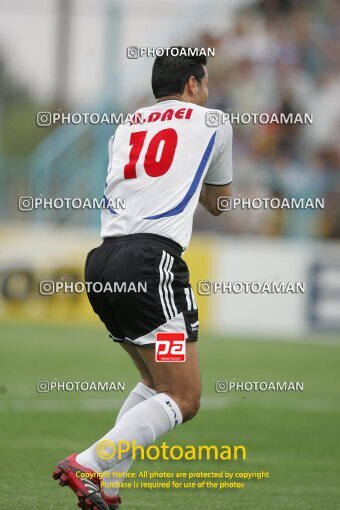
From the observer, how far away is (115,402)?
10094mm

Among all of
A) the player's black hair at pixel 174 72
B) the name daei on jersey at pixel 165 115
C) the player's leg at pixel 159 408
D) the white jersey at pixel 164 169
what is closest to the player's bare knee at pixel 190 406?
the player's leg at pixel 159 408

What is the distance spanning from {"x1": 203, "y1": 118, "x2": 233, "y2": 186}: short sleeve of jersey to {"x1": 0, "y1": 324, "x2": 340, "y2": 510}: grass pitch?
1713mm

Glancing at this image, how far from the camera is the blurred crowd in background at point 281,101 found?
17328 mm

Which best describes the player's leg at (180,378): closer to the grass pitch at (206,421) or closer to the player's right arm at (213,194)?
the player's right arm at (213,194)

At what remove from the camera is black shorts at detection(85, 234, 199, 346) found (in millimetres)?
5051

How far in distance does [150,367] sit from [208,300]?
462 inches

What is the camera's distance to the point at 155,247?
5117 mm

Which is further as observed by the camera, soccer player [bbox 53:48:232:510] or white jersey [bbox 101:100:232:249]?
white jersey [bbox 101:100:232:249]

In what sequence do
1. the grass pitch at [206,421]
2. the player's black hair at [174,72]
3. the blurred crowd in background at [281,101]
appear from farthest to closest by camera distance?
the blurred crowd in background at [281,101]
the grass pitch at [206,421]
the player's black hair at [174,72]

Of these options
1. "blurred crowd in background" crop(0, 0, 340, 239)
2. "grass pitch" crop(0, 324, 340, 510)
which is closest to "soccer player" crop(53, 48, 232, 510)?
"grass pitch" crop(0, 324, 340, 510)

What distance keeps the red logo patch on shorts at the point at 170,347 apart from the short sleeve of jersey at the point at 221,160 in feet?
2.74

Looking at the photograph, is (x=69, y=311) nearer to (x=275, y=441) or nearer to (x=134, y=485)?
(x=275, y=441)

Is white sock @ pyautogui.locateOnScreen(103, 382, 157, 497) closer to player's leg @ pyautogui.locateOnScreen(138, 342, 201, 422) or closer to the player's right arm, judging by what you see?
player's leg @ pyautogui.locateOnScreen(138, 342, 201, 422)

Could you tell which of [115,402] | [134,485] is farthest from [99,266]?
[115,402]
